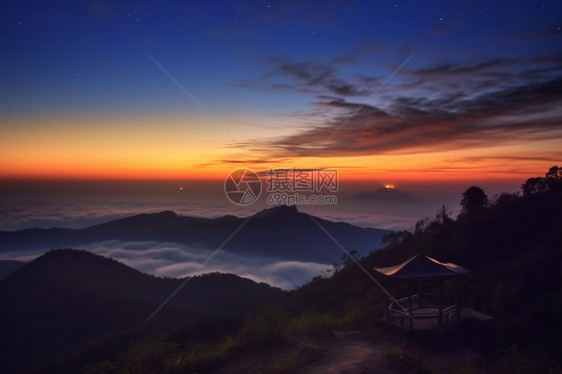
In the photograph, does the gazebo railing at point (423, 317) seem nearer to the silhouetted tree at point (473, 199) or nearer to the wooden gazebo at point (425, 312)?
the wooden gazebo at point (425, 312)

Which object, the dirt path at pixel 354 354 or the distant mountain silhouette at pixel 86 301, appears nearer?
the dirt path at pixel 354 354

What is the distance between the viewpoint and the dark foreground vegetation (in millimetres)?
10859

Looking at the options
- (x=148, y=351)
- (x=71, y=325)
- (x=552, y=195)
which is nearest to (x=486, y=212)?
(x=552, y=195)

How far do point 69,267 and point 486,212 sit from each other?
114915mm

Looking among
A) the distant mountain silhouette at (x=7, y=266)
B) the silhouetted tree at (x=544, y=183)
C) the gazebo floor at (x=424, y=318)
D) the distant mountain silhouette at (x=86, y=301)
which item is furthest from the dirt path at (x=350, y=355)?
the distant mountain silhouette at (x=7, y=266)

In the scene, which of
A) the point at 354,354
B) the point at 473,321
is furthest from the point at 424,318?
the point at 354,354

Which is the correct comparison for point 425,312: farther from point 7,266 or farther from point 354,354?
point 7,266

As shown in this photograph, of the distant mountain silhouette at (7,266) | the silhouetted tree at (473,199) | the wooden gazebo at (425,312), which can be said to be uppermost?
the silhouetted tree at (473,199)

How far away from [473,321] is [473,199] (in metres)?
23.3

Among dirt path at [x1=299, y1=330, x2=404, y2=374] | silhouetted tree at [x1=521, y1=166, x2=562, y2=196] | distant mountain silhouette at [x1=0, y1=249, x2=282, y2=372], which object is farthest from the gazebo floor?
distant mountain silhouette at [x1=0, y1=249, x2=282, y2=372]

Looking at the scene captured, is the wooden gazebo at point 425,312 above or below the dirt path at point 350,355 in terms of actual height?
above

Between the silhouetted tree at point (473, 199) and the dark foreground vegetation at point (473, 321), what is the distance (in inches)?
111

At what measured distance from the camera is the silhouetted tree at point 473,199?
3359cm

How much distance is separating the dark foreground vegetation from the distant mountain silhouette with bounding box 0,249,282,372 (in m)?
41.7
